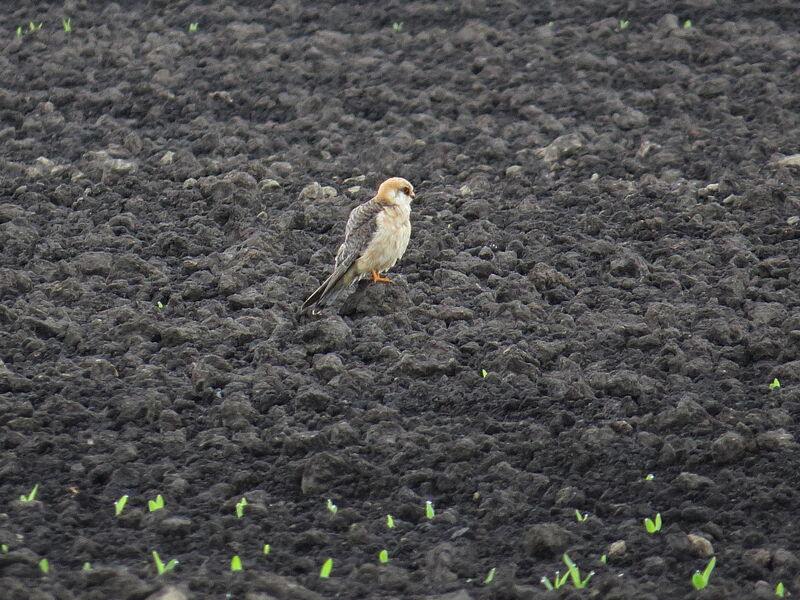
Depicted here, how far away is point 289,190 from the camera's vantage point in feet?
31.3

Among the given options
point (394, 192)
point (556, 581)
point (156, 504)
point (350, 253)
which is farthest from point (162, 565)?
point (394, 192)

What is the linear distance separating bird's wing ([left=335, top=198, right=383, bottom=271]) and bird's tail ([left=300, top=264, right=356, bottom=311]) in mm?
64

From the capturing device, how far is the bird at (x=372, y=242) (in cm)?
766

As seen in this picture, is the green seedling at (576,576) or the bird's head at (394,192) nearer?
the green seedling at (576,576)

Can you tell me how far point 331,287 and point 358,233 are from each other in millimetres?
412

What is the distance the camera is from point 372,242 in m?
7.67

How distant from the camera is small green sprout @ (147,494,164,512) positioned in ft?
18.7

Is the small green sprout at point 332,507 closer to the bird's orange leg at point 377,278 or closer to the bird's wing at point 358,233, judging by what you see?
the bird's wing at point 358,233

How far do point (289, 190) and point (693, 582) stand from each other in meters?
5.33

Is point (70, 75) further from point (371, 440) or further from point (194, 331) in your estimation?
point (371, 440)

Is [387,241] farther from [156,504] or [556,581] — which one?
[556,581]

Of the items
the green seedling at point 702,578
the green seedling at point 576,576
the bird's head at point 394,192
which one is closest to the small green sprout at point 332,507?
the green seedling at point 576,576

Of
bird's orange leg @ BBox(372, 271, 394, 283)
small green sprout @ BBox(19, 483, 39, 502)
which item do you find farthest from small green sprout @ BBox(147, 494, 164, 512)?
bird's orange leg @ BBox(372, 271, 394, 283)

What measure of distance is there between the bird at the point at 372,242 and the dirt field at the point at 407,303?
0.19 m
